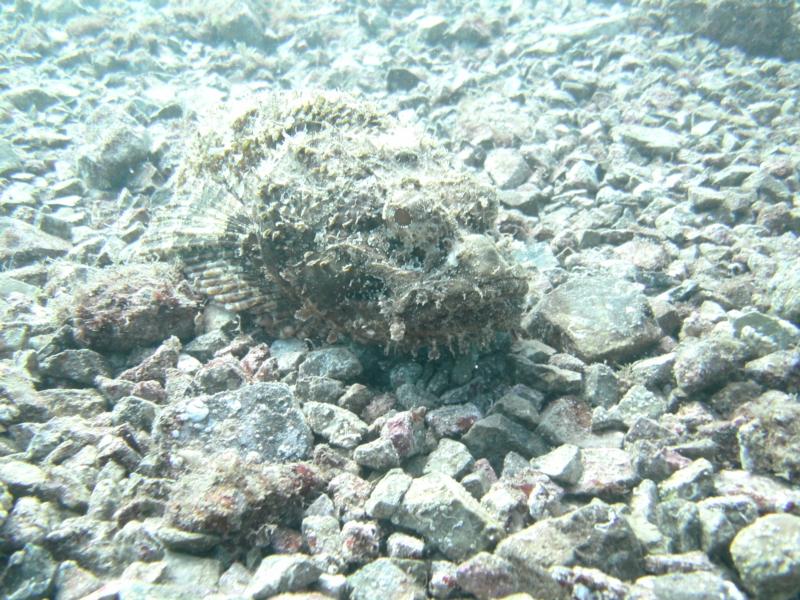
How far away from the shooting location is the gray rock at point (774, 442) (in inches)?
100

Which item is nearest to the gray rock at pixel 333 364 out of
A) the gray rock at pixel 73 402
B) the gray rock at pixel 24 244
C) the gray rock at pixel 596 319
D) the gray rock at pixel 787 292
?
the gray rock at pixel 73 402

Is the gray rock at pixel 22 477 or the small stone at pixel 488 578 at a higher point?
the gray rock at pixel 22 477

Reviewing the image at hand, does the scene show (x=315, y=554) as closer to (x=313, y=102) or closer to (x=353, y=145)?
(x=353, y=145)

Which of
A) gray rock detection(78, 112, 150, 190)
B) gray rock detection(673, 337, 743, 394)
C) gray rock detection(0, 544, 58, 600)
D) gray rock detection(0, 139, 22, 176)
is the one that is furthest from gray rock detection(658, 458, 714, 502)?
gray rock detection(0, 139, 22, 176)

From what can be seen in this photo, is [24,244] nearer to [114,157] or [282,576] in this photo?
[114,157]

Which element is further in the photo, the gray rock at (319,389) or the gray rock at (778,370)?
the gray rock at (319,389)

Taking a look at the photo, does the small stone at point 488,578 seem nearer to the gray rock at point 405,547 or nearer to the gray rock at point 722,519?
the gray rock at point 405,547

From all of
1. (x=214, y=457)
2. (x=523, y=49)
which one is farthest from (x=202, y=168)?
(x=523, y=49)

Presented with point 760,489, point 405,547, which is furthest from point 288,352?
point 760,489

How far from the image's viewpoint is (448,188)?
3617 millimetres

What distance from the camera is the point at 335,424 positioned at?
315 centimetres

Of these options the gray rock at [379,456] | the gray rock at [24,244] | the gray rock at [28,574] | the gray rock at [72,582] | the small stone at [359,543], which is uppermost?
the gray rock at [24,244]

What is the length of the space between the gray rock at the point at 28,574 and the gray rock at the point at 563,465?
8.04 feet

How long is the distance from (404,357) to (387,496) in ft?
4.39
